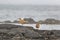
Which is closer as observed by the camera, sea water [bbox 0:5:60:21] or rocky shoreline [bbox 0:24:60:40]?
rocky shoreline [bbox 0:24:60:40]

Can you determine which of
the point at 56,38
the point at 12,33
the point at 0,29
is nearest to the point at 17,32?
the point at 12,33

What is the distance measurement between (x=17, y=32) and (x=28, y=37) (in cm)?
49

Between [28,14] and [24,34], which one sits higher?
[24,34]

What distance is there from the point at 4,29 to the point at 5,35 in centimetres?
63

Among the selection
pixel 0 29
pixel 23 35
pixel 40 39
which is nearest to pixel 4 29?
pixel 0 29

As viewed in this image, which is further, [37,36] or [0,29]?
[0,29]

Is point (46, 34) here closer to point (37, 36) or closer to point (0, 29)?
point (37, 36)

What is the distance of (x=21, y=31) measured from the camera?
10008 millimetres

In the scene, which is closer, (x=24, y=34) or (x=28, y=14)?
(x=24, y=34)

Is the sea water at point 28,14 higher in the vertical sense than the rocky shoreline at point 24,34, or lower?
lower

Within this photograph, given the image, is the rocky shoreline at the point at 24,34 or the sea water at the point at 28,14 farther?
the sea water at the point at 28,14

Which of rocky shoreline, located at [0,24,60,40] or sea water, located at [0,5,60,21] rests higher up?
rocky shoreline, located at [0,24,60,40]

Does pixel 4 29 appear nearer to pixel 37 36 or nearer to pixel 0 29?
pixel 0 29

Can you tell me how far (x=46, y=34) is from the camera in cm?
1023
